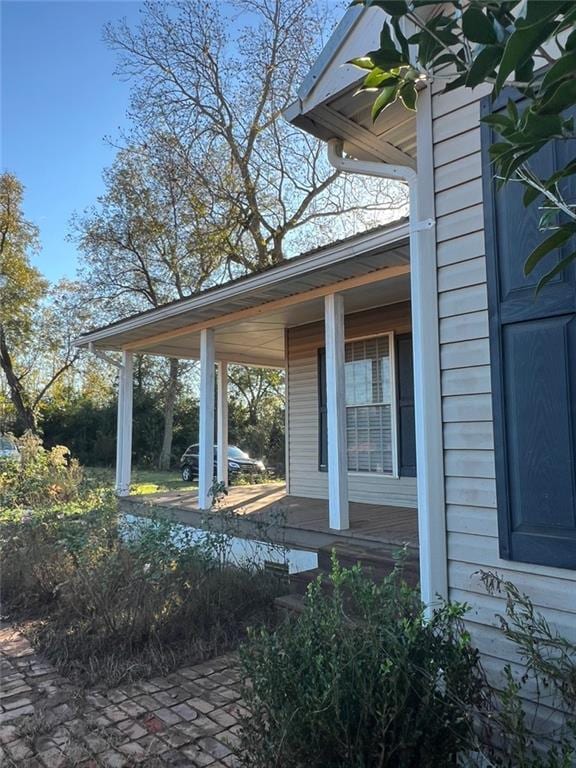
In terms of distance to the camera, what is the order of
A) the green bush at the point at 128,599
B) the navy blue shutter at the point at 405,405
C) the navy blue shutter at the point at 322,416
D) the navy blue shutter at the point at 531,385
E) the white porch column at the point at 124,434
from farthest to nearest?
1. the white porch column at the point at 124,434
2. the navy blue shutter at the point at 322,416
3. the navy blue shutter at the point at 405,405
4. the green bush at the point at 128,599
5. the navy blue shutter at the point at 531,385

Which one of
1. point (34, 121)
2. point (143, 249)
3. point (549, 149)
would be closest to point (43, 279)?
point (143, 249)

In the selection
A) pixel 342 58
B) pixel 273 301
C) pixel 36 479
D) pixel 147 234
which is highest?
pixel 147 234

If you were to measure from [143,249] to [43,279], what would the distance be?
4.49 meters

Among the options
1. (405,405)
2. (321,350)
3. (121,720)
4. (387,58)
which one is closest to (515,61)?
(387,58)

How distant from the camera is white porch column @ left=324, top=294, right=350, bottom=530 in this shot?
5109mm

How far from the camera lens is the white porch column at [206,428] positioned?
23.3 feet

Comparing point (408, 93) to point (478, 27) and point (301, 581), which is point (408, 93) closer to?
point (478, 27)

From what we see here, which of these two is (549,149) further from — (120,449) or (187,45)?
(187,45)

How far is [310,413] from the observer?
26.3 feet

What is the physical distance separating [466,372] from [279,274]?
10.7 ft

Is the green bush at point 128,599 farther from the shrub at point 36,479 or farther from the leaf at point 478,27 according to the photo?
the leaf at point 478,27

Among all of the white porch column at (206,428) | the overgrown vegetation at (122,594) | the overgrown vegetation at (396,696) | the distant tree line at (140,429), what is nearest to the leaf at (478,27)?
the overgrown vegetation at (396,696)

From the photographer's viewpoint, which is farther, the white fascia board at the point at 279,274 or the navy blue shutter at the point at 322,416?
the navy blue shutter at the point at 322,416

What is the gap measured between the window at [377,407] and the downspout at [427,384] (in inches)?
151
